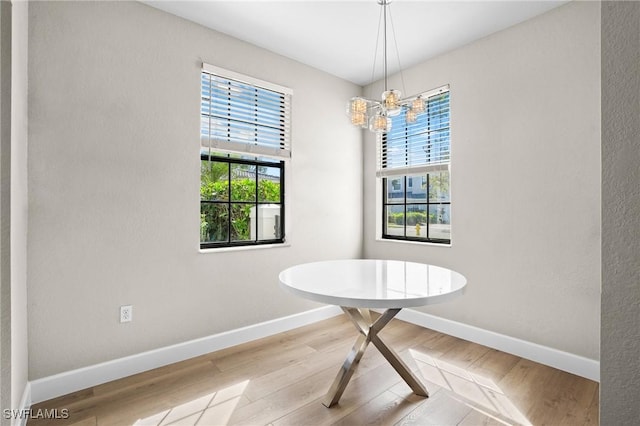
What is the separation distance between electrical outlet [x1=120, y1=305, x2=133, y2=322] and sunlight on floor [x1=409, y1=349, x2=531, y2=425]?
2077 millimetres

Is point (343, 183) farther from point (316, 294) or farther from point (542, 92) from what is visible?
point (316, 294)

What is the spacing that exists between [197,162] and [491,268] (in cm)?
258

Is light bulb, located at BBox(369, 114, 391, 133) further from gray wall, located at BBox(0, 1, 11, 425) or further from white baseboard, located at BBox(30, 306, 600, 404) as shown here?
white baseboard, located at BBox(30, 306, 600, 404)

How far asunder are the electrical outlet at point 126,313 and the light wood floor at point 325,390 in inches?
15.4

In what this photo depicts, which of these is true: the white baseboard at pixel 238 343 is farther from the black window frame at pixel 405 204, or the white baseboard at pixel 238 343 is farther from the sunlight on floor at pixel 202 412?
the black window frame at pixel 405 204

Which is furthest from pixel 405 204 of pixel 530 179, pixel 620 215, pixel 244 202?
pixel 620 215

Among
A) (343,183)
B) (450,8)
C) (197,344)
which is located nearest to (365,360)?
(197,344)

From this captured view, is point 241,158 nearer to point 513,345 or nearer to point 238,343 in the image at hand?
point 238,343

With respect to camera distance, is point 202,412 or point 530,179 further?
point 530,179

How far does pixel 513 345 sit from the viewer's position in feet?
8.14

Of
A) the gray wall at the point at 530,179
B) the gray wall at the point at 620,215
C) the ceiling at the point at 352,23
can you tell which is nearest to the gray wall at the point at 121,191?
the ceiling at the point at 352,23

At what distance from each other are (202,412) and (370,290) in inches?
46.2

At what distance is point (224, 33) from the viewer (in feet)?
8.64

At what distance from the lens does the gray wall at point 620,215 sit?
570 mm
